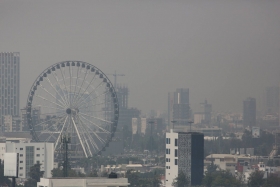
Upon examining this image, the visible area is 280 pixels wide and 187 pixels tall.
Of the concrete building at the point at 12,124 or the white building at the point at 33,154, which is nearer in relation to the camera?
the white building at the point at 33,154

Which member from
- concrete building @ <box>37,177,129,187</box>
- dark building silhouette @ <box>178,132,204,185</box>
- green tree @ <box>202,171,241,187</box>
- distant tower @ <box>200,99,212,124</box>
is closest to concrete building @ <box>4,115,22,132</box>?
distant tower @ <box>200,99,212,124</box>

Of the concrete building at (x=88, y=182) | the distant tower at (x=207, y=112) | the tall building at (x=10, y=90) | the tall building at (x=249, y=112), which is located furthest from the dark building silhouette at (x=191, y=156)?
the tall building at (x=10, y=90)

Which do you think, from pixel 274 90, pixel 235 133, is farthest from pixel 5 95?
pixel 274 90

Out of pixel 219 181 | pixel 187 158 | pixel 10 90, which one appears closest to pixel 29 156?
pixel 187 158

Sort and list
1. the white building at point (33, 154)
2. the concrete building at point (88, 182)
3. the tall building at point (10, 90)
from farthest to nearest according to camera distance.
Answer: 1. the tall building at point (10, 90)
2. the white building at point (33, 154)
3. the concrete building at point (88, 182)

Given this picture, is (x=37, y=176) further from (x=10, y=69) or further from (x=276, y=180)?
(x=10, y=69)

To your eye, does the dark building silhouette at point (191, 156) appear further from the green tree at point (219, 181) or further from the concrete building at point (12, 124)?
the concrete building at point (12, 124)
